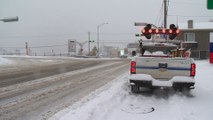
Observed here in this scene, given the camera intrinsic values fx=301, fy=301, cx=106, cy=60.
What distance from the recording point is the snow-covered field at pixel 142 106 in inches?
276

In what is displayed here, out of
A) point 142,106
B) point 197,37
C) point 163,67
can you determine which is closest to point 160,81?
point 163,67

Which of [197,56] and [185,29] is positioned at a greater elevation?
[185,29]

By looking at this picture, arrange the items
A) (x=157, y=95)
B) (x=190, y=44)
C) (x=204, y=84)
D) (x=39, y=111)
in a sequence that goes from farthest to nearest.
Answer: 1. (x=190, y=44)
2. (x=204, y=84)
3. (x=157, y=95)
4. (x=39, y=111)

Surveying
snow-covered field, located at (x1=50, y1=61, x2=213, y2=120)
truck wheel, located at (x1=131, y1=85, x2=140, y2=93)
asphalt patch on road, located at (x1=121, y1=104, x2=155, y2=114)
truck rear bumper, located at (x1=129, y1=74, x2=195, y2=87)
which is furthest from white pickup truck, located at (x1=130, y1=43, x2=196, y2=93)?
asphalt patch on road, located at (x1=121, y1=104, x2=155, y2=114)

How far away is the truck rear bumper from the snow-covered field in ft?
1.46

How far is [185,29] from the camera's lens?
5172cm

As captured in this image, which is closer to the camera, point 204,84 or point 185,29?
point 204,84

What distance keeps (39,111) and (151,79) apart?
3.58m

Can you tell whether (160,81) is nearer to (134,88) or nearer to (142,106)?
(134,88)

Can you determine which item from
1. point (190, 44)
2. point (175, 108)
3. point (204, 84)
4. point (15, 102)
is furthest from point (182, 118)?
point (190, 44)

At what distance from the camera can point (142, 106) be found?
8281 millimetres

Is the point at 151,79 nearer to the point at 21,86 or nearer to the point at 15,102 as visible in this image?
the point at 15,102

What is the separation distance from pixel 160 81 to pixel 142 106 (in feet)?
4.78

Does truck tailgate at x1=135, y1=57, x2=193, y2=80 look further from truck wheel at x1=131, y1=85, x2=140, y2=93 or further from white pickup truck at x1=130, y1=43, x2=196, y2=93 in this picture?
truck wheel at x1=131, y1=85, x2=140, y2=93
